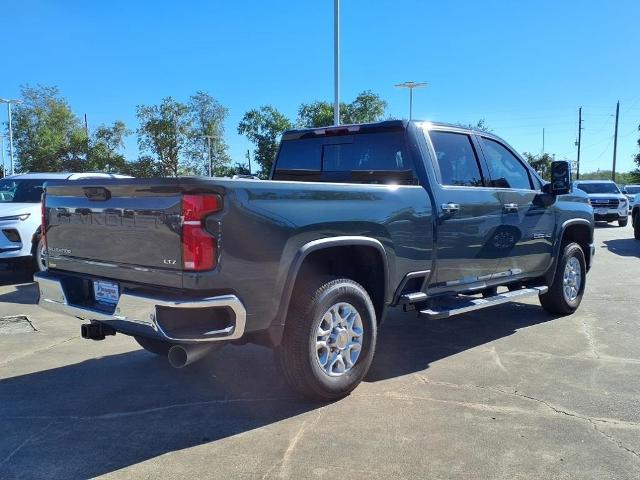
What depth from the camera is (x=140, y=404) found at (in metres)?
4.14

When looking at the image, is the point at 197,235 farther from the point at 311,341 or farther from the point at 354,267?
the point at 354,267

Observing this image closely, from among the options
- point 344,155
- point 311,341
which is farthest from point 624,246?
point 311,341

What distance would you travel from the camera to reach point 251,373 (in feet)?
15.9

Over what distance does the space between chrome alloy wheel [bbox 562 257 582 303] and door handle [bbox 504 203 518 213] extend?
1.46 meters

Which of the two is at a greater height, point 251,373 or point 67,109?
point 67,109

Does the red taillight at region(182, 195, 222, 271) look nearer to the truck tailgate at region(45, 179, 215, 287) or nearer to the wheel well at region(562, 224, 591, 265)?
the truck tailgate at region(45, 179, 215, 287)

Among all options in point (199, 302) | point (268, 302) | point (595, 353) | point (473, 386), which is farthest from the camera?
point (595, 353)

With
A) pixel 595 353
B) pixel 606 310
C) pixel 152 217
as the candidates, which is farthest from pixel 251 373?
pixel 606 310

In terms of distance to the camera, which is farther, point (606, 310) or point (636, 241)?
point (636, 241)

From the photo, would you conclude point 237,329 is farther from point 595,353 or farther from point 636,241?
point 636,241

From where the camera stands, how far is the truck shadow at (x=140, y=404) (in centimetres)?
336

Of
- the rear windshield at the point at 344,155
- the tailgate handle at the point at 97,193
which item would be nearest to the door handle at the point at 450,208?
the rear windshield at the point at 344,155

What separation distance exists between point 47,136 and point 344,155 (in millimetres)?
49464

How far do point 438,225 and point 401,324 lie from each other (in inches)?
84.0
